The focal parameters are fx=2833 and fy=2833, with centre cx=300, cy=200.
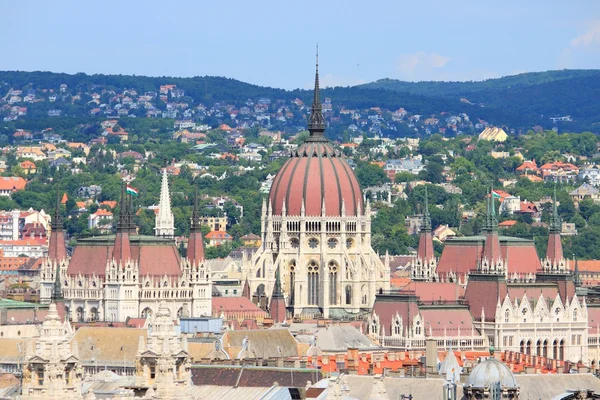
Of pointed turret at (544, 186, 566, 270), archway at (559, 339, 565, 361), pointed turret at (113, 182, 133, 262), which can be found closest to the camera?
archway at (559, 339, 565, 361)

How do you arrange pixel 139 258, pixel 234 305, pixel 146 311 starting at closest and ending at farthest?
pixel 146 311 < pixel 139 258 < pixel 234 305

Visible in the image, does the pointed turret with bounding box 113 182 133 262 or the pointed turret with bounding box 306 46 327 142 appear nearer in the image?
the pointed turret with bounding box 113 182 133 262

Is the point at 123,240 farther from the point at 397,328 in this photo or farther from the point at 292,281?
the point at 397,328

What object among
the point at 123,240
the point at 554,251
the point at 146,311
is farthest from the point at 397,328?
the point at 554,251

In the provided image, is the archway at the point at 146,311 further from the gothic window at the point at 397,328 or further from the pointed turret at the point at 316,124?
the pointed turret at the point at 316,124

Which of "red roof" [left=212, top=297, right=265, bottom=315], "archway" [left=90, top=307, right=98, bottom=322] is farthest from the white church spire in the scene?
"archway" [left=90, top=307, right=98, bottom=322]

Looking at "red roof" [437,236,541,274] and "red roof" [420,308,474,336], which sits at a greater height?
"red roof" [437,236,541,274]

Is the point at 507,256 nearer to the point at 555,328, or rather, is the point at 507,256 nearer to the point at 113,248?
the point at 555,328

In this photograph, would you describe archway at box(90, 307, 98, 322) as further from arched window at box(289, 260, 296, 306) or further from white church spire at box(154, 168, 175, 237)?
white church spire at box(154, 168, 175, 237)
